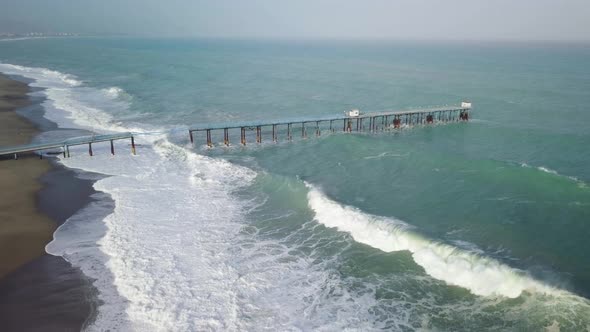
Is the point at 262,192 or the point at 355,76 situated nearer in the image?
the point at 262,192

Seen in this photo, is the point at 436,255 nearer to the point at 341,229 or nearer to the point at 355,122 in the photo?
the point at 341,229

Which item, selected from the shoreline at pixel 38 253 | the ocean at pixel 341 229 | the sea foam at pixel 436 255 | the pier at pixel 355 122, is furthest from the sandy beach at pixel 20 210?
the sea foam at pixel 436 255

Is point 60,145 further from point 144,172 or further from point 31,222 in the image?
point 31,222

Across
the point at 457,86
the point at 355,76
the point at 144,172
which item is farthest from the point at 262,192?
the point at 355,76

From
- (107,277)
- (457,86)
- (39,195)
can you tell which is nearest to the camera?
(107,277)

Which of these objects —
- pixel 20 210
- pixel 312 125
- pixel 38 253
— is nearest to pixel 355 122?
pixel 312 125

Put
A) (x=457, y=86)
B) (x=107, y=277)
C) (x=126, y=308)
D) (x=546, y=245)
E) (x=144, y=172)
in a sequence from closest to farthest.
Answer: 1. (x=126, y=308)
2. (x=107, y=277)
3. (x=546, y=245)
4. (x=144, y=172)
5. (x=457, y=86)

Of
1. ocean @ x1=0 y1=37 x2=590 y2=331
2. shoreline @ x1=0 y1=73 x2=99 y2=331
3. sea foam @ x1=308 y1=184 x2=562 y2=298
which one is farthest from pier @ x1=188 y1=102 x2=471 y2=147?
sea foam @ x1=308 y1=184 x2=562 y2=298
